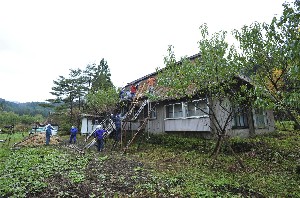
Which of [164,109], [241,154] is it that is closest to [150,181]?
[241,154]

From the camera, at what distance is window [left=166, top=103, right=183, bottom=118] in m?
16.9

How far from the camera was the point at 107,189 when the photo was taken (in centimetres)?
716

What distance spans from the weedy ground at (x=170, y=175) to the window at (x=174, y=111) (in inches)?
165

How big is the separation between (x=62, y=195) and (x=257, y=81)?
8161 mm

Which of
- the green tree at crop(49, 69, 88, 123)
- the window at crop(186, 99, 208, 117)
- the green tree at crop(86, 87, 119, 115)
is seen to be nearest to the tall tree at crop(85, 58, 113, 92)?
the green tree at crop(49, 69, 88, 123)

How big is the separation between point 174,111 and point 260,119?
268 inches

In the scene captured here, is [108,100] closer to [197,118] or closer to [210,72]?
[197,118]

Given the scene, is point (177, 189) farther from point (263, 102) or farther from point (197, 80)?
point (197, 80)

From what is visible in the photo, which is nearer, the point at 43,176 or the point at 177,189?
the point at 177,189

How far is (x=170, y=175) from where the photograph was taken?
343 inches

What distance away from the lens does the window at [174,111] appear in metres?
16.9

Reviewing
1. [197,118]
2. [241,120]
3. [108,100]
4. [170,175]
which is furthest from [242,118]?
[108,100]

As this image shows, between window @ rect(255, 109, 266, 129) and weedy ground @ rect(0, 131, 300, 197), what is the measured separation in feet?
9.47

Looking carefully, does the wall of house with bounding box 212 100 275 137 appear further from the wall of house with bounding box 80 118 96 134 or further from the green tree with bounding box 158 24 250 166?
the wall of house with bounding box 80 118 96 134
